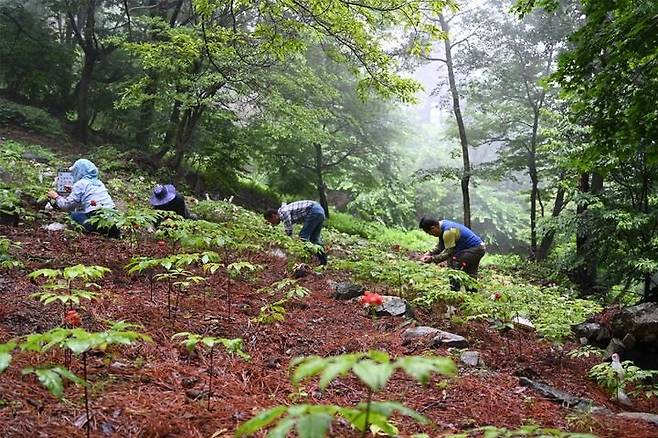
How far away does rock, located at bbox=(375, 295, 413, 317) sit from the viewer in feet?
16.2

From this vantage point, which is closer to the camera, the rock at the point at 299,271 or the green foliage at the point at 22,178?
the green foliage at the point at 22,178

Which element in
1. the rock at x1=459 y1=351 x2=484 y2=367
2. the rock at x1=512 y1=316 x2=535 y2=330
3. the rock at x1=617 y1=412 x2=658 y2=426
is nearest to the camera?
the rock at x1=617 y1=412 x2=658 y2=426

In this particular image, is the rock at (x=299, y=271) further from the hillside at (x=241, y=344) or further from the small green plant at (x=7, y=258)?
the small green plant at (x=7, y=258)

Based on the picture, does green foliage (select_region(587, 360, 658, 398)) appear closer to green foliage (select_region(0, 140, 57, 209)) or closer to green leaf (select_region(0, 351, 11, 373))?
green leaf (select_region(0, 351, 11, 373))

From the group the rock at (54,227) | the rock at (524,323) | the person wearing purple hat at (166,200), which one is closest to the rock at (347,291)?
the rock at (524,323)

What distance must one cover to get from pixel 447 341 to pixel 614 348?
187 centimetres

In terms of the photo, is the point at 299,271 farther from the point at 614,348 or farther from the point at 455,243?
the point at 614,348

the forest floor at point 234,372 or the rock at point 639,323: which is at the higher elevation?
the rock at point 639,323

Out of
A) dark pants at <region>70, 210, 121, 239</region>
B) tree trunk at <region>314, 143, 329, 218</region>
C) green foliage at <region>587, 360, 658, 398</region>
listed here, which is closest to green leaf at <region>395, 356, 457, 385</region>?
green foliage at <region>587, 360, 658, 398</region>

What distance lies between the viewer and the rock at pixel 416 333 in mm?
4141

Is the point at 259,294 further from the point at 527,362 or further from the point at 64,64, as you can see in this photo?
the point at 64,64

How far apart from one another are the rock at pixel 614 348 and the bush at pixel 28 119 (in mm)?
14844

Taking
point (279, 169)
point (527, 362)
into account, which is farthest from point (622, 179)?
point (279, 169)

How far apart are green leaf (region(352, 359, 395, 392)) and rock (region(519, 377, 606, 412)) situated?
2.50m
